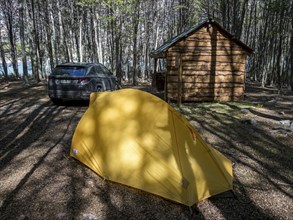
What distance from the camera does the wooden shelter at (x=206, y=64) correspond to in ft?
40.1

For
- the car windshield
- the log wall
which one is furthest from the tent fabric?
the log wall

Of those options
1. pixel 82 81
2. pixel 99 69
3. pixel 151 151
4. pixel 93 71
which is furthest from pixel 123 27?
pixel 151 151

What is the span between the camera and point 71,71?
10.1m

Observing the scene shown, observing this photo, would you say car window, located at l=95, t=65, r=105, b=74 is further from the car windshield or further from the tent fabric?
the tent fabric

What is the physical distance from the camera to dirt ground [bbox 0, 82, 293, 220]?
376 cm

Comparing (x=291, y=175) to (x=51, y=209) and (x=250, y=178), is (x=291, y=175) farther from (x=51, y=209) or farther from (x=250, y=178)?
(x=51, y=209)

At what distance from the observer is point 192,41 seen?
12273 millimetres

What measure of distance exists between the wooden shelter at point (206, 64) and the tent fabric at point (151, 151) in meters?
7.64

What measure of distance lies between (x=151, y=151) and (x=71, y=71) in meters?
6.89

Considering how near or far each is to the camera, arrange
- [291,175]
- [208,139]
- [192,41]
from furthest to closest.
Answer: [192,41] < [208,139] < [291,175]

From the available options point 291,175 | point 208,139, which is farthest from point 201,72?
point 291,175

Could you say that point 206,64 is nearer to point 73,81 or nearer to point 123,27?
point 73,81

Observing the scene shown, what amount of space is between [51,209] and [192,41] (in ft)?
34.1

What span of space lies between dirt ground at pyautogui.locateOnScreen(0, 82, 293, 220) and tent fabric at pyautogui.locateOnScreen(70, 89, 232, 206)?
0.20 m
